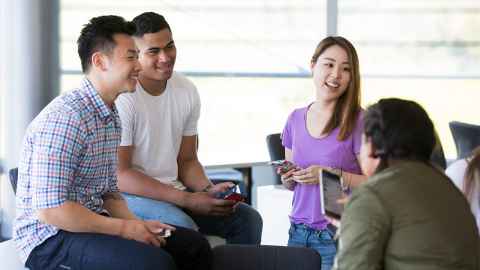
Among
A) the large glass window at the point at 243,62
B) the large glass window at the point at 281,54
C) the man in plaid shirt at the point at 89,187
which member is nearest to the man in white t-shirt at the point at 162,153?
the man in plaid shirt at the point at 89,187

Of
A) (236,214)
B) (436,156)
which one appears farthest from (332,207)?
(236,214)

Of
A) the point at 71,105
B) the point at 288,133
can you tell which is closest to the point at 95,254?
the point at 71,105

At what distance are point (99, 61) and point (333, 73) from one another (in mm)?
983

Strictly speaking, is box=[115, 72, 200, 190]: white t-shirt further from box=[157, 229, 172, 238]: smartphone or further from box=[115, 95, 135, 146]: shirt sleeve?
box=[157, 229, 172, 238]: smartphone

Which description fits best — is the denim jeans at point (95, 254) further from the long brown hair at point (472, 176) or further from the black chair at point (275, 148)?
the black chair at point (275, 148)

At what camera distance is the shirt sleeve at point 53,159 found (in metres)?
2.93

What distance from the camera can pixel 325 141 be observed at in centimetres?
350

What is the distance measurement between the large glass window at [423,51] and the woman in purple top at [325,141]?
357 centimetres

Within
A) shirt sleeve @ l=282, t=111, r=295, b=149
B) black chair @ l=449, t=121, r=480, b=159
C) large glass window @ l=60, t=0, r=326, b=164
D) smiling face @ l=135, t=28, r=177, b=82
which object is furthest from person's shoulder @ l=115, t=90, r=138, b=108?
large glass window @ l=60, t=0, r=326, b=164

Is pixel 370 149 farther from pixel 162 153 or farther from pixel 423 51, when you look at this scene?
pixel 423 51

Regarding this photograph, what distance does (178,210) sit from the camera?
3.70 meters

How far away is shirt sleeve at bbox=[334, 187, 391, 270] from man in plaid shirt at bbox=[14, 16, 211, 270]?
1057mm

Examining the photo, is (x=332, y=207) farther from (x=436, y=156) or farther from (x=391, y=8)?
(x=391, y=8)

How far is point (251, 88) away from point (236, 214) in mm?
2963
